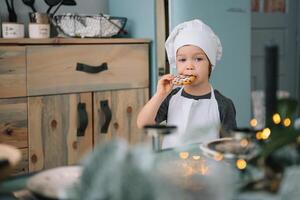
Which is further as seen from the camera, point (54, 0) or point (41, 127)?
point (54, 0)

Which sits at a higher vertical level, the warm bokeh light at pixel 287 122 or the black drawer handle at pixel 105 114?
the warm bokeh light at pixel 287 122

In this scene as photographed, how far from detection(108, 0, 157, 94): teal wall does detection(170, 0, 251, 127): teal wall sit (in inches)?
9.4

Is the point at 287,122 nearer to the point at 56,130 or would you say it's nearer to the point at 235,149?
the point at 235,149

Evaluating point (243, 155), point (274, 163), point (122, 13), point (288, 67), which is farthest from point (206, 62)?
point (288, 67)

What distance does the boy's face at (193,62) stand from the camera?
1.76 meters

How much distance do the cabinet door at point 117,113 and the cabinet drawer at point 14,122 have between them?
404 mm

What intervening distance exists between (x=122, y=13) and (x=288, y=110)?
2203mm

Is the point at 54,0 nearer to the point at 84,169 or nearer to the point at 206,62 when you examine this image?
the point at 206,62

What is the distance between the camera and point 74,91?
2516 mm

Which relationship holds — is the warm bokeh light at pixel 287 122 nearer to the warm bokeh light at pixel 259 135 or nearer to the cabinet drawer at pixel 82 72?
the warm bokeh light at pixel 259 135

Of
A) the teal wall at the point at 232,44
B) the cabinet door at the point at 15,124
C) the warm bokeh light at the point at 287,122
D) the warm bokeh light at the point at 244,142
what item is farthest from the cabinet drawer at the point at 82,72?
the warm bokeh light at the point at 287,122

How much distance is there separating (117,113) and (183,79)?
1026mm

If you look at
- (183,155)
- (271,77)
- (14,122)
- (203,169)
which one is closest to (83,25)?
(14,122)

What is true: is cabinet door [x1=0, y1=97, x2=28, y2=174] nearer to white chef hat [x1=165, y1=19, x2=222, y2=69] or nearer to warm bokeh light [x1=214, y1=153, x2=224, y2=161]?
white chef hat [x1=165, y1=19, x2=222, y2=69]
